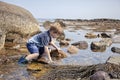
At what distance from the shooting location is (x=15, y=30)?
10.8 metres

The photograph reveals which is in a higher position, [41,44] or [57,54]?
[41,44]

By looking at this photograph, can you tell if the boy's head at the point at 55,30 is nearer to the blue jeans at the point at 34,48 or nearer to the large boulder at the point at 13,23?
the blue jeans at the point at 34,48

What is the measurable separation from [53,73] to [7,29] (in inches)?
230

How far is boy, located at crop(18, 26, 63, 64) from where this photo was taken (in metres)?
6.21

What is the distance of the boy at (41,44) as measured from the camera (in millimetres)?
6207

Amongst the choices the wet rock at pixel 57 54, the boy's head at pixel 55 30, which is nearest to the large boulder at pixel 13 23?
the wet rock at pixel 57 54

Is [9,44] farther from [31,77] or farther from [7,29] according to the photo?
[31,77]

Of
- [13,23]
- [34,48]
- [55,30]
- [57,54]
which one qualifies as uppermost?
[55,30]

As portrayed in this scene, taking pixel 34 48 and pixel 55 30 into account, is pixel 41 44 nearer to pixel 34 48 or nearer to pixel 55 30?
pixel 34 48

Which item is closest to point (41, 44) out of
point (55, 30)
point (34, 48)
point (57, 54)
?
point (34, 48)

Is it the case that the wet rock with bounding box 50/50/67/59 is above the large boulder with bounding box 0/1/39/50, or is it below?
below

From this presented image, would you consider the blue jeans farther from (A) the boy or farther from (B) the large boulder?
(B) the large boulder

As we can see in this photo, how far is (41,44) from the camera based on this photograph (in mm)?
6441

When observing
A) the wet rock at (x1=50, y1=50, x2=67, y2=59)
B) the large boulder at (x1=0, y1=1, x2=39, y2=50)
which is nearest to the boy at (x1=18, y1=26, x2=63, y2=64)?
the wet rock at (x1=50, y1=50, x2=67, y2=59)
